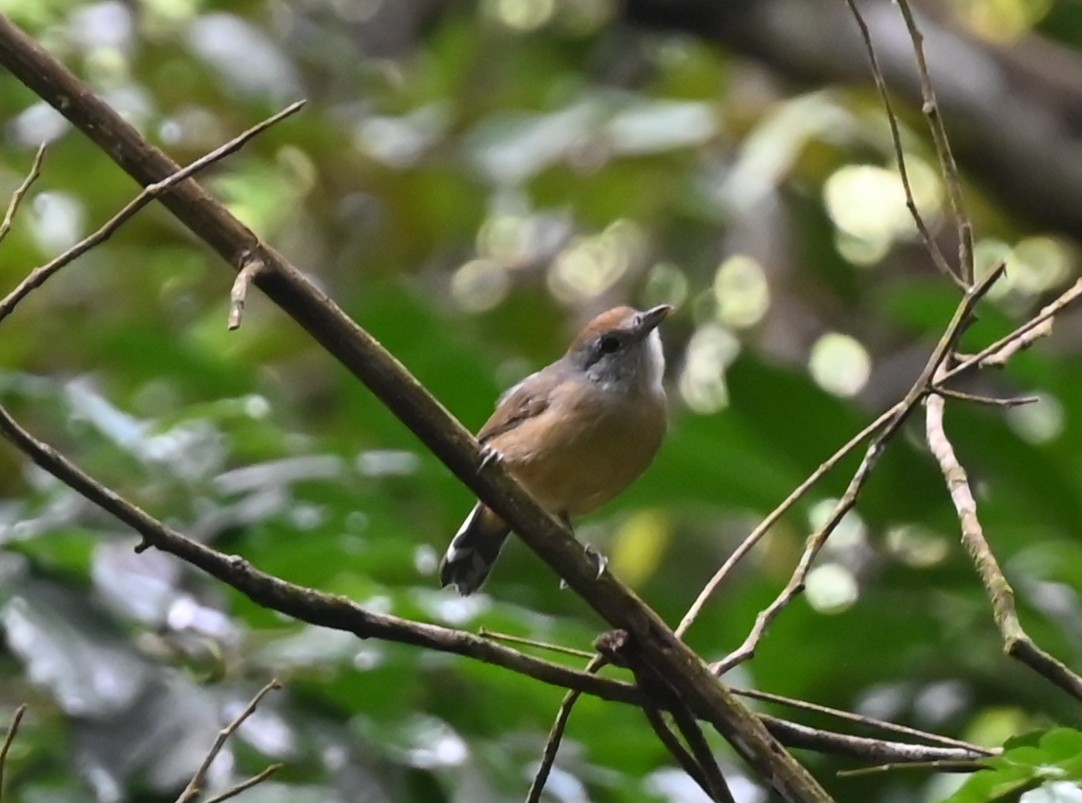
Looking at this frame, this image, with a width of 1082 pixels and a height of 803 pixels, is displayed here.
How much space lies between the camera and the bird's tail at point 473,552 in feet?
9.37

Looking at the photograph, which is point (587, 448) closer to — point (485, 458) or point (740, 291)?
point (485, 458)

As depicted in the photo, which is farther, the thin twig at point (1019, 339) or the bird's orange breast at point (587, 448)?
the bird's orange breast at point (587, 448)

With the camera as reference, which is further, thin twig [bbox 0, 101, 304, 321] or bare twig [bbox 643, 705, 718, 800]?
bare twig [bbox 643, 705, 718, 800]

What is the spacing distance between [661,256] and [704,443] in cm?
199

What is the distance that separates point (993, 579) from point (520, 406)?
61.3 inches

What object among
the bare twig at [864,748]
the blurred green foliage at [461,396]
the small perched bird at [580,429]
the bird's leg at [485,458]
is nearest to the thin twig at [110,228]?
the bird's leg at [485,458]

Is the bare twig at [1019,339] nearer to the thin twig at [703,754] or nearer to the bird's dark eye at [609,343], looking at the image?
the thin twig at [703,754]

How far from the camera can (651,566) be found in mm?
4898

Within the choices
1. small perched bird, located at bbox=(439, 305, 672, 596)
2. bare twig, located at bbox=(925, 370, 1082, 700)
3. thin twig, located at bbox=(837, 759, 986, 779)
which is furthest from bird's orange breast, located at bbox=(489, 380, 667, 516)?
thin twig, located at bbox=(837, 759, 986, 779)

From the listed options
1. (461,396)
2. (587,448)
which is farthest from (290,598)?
(461,396)

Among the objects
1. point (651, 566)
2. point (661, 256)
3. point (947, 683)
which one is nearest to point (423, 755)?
point (947, 683)

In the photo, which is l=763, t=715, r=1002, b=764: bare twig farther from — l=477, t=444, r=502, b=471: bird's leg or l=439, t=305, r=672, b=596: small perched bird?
l=439, t=305, r=672, b=596: small perched bird

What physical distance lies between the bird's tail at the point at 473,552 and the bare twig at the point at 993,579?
1.20 meters

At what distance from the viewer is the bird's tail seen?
112 inches
